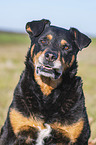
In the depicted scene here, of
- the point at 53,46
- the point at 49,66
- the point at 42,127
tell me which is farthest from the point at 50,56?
the point at 42,127

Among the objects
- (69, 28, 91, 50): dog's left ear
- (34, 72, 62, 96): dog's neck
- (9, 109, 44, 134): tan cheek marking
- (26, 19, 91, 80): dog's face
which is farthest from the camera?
(69, 28, 91, 50): dog's left ear

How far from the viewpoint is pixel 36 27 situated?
5.52 m

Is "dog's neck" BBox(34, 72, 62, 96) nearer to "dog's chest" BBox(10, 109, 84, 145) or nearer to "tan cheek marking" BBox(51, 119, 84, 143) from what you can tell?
"dog's chest" BBox(10, 109, 84, 145)

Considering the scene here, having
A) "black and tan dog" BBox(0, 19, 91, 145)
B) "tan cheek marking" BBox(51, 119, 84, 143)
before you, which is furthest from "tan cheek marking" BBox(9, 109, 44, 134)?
"tan cheek marking" BBox(51, 119, 84, 143)

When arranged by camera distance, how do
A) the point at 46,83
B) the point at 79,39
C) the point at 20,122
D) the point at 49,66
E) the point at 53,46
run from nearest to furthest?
the point at 20,122, the point at 49,66, the point at 53,46, the point at 46,83, the point at 79,39

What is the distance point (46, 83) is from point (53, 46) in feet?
2.27

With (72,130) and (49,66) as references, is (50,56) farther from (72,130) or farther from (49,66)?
(72,130)

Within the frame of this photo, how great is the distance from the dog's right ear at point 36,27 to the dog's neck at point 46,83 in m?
0.75

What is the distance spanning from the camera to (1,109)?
8.66m

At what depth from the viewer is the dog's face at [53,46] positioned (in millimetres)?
5152

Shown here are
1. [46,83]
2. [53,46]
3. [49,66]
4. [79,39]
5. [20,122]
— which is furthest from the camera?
[79,39]

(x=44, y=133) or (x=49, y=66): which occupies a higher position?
(x=49, y=66)

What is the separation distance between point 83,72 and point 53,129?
13.2 m

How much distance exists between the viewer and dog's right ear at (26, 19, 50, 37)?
216 inches
